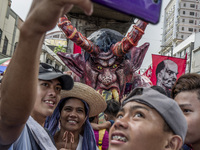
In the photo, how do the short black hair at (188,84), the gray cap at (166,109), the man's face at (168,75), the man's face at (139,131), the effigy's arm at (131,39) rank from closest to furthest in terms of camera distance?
the man's face at (139,131) → the gray cap at (166,109) → the short black hair at (188,84) → the effigy's arm at (131,39) → the man's face at (168,75)

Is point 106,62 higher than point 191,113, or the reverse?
point 106,62

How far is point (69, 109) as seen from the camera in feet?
9.89

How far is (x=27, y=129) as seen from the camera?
1719 mm

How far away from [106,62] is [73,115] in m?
2.08

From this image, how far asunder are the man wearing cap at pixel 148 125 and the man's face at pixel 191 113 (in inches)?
18.2

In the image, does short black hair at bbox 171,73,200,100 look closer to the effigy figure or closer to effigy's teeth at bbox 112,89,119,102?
the effigy figure

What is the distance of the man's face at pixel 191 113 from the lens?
2.30 m

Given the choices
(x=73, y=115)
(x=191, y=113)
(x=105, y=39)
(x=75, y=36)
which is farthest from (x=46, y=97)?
(x=105, y=39)

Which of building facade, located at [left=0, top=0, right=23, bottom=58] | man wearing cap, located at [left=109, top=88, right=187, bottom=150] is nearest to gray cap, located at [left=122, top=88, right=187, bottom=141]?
man wearing cap, located at [left=109, top=88, right=187, bottom=150]

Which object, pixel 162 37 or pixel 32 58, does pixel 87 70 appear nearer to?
pixel 32 58

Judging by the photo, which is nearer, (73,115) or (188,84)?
(188,84)

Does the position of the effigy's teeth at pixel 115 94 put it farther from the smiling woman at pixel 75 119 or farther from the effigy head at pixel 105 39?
the smiling woman at pixel 75 119

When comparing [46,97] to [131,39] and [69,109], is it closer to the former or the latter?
[69,109]

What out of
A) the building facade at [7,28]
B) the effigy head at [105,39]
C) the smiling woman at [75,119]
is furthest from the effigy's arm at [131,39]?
the building facade at [7,28]
